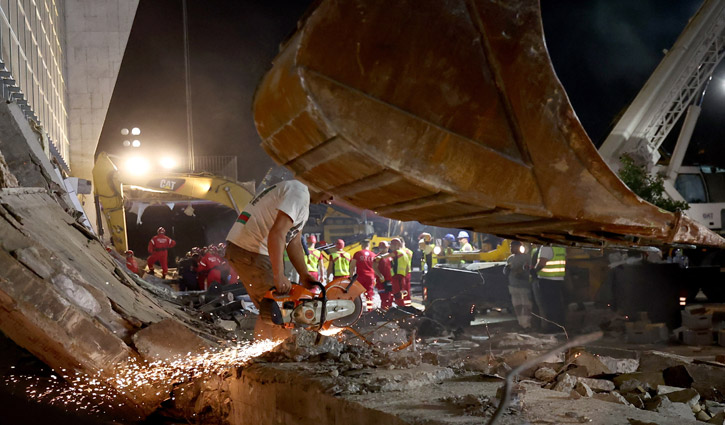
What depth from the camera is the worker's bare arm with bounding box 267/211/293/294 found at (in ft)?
13.1

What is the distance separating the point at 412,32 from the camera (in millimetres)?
2037

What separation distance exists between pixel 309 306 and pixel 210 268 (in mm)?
8021

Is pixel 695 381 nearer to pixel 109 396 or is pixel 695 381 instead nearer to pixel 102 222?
pixel 109 396

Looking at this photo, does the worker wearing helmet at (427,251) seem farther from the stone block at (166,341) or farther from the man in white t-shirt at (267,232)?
the stone block at (166,341)

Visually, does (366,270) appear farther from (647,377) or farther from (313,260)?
(647,377)

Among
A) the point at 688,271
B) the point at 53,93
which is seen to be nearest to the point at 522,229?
the point at 688,271

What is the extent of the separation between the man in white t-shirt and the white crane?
15029mm

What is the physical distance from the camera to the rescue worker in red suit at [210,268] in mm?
11281

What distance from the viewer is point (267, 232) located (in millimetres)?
4441

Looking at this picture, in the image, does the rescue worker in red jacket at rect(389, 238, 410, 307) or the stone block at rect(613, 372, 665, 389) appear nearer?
the stone block at rect(613, 372, 665, 389)

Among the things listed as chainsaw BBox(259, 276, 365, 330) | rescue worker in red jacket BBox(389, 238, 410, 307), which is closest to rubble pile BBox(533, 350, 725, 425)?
chainsaw BBox(259, 276, 365, 330)

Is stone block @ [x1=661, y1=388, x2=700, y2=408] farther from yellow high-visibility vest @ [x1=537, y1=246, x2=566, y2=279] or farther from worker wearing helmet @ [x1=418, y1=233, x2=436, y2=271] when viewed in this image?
worker wearing helmet @ [x1=418, y1=233, x2=436, y2=271]

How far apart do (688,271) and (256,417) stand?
8.40 metres

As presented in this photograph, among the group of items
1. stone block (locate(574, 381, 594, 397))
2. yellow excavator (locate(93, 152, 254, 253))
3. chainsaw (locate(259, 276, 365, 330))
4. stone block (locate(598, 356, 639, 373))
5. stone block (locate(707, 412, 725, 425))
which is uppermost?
yellow excavator (locate(93, 152, 254, 253))
